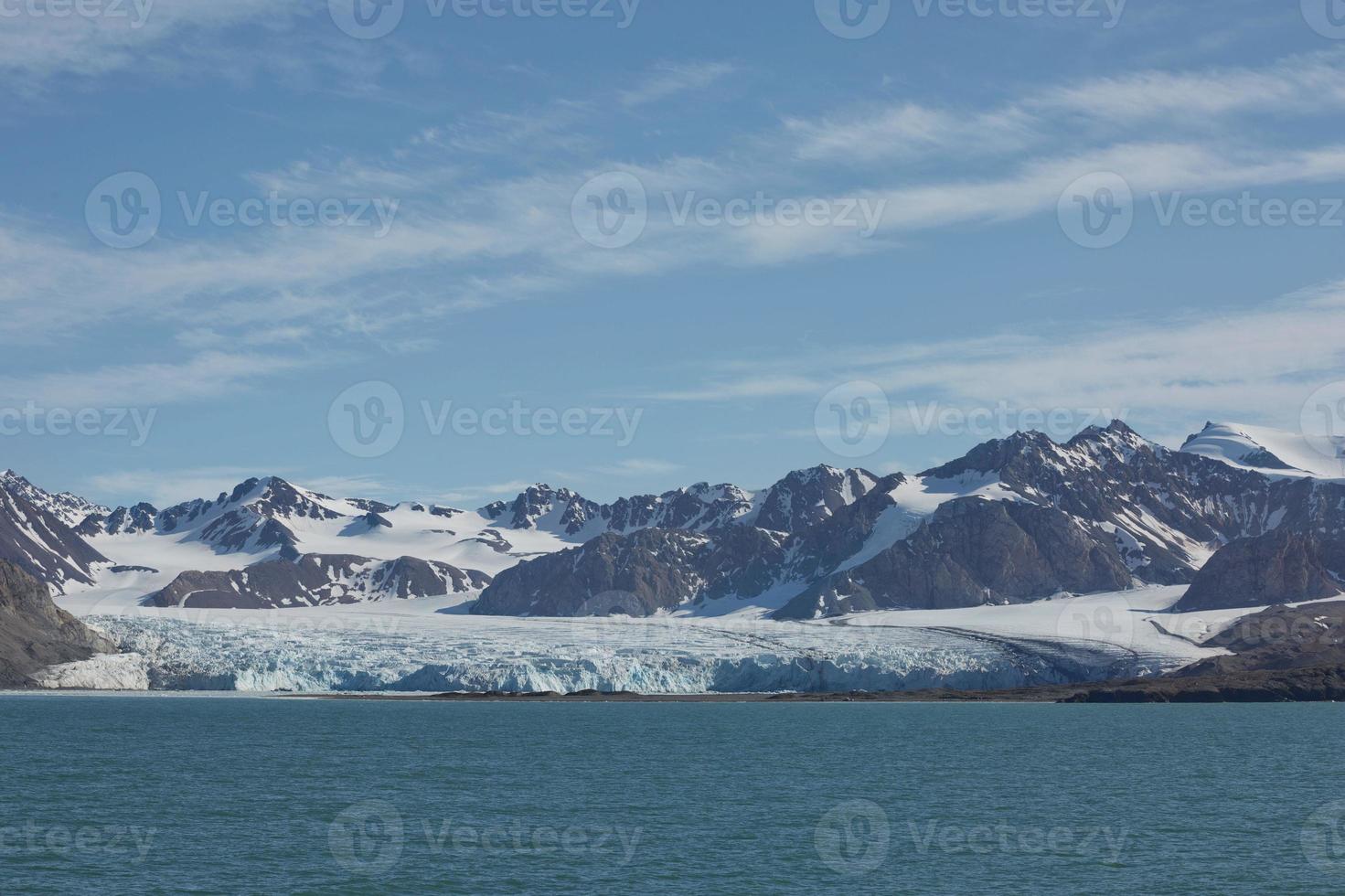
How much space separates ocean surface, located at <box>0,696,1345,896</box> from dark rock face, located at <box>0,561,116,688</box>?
135 ft

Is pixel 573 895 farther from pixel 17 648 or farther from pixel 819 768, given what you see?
pixel 17 648

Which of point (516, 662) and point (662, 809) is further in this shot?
point (516, 662)

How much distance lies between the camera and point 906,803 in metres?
73.6

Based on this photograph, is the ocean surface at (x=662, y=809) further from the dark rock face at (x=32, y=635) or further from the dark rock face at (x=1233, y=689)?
the dark rock face at (x=1233, y=689)

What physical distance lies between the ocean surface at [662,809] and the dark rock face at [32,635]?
41.1 m

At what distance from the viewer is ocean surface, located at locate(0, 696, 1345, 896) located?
52406 mm

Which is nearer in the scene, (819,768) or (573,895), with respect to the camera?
(573,895)

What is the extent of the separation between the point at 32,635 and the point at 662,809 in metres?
127

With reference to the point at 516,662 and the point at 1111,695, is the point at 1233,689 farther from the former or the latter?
the point at 516,662

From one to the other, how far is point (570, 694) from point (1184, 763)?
321 ft

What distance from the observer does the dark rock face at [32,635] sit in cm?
16800

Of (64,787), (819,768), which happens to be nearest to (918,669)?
(819,768)

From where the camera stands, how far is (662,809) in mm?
71125

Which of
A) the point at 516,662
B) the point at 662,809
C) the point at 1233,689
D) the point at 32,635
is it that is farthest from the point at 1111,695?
the point at 32,635
